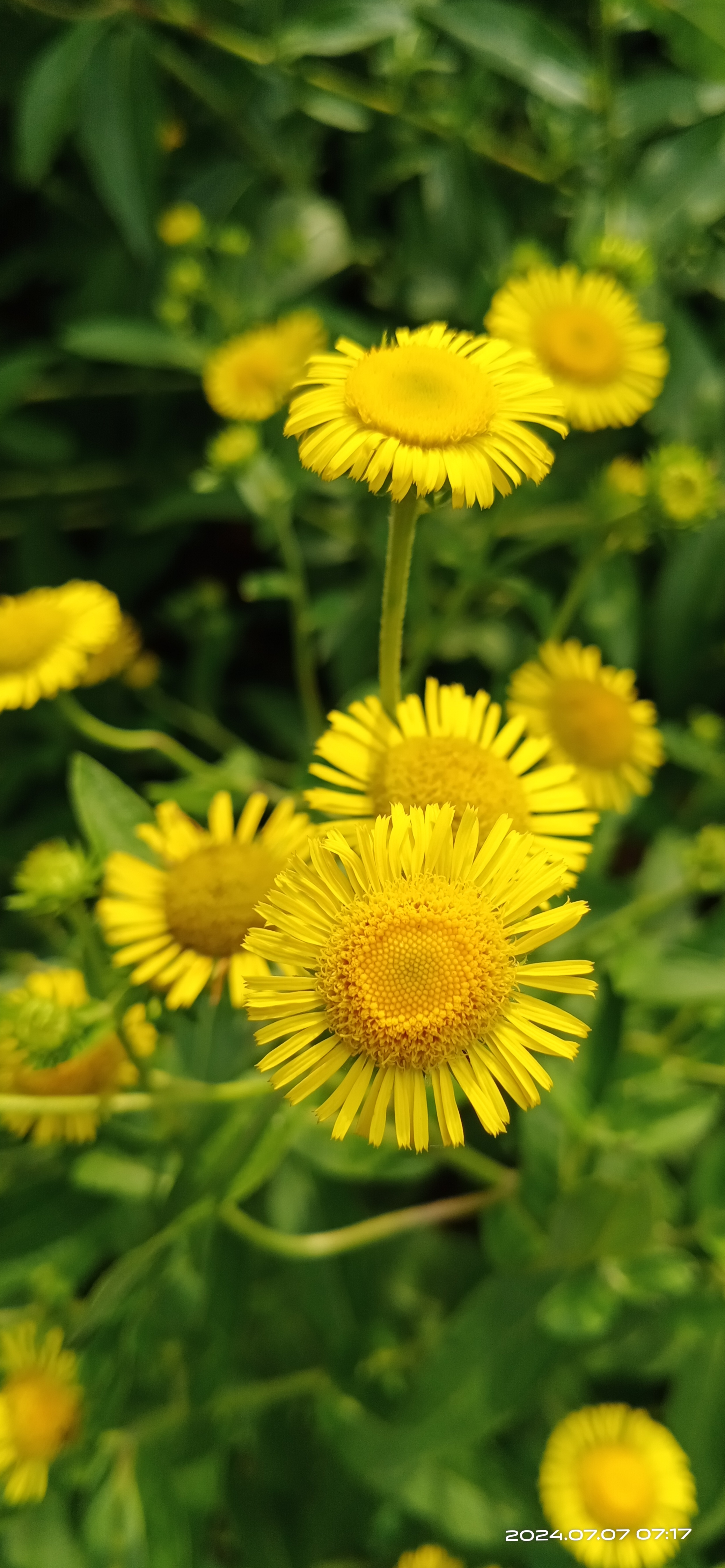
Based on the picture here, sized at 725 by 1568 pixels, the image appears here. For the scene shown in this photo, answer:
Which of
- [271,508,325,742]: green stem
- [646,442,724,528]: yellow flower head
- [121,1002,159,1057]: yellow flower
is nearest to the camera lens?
[121,1002,159,1057]: yellow flower

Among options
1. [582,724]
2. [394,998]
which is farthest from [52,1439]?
[582,724]

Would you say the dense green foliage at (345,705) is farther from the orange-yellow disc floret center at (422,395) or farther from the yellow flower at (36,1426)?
the orange-yellow disc floret center at (422,395)

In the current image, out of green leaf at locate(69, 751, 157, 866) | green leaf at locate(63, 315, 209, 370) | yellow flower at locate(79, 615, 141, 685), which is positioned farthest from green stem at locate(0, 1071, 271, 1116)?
green leaf at locate(63, 315, 209, 370)

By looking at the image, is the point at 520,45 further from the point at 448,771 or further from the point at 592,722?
the point at 448,771

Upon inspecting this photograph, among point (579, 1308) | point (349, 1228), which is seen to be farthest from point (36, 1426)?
point (579, 1308)

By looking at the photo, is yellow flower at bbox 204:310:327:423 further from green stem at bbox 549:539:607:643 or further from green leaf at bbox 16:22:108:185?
green stem at bbox 549:539:607:643

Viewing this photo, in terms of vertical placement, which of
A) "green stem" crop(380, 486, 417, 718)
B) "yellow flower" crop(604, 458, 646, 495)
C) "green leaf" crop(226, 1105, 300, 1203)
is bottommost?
"green leaf" crop(226, 1105, 300, 1203)
